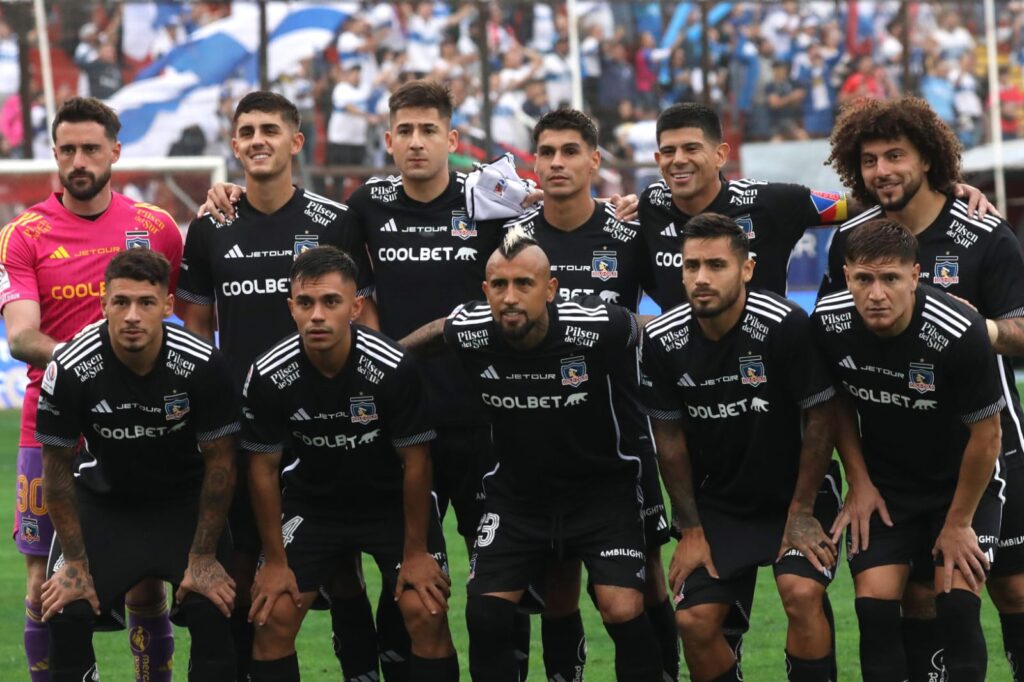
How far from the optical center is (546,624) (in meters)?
6.27

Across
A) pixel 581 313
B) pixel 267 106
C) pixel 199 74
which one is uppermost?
pixel 199 74

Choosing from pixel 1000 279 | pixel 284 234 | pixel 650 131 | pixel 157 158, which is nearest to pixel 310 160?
Answer: pixel 157 158

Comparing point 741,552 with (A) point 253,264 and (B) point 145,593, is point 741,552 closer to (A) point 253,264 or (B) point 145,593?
(A) point 253,264

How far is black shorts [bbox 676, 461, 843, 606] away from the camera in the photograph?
5.78 metres

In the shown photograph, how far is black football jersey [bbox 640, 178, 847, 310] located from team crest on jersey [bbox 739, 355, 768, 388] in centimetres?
61

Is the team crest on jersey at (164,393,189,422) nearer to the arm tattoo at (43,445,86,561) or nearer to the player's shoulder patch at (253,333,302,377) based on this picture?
the player's shoulder patch at (253,333,302,377)

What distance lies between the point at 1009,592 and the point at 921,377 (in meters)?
0.97

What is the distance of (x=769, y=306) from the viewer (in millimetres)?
5832

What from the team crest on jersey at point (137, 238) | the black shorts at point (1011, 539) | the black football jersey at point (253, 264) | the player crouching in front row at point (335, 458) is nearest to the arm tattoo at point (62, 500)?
the player crouching in front row at point (335, 458)

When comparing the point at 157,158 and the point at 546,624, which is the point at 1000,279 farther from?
the point at 157,158

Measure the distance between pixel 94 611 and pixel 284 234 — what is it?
1.74 meters

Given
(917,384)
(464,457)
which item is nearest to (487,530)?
(464,457)

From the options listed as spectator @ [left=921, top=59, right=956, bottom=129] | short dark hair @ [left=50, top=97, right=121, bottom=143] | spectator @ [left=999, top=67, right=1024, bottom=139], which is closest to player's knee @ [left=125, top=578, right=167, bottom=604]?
short dark hair @ [left=50, top=97, right=121, bottom=143]

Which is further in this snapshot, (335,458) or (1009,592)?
(335,458)
